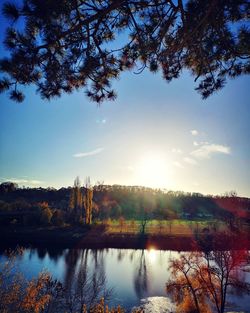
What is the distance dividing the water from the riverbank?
2.70m

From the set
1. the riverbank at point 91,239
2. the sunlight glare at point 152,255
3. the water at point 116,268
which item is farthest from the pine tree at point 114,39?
the riverbank at point 91,239

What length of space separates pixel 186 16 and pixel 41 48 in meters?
2.54

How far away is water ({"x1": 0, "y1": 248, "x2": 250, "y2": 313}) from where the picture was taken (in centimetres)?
1980

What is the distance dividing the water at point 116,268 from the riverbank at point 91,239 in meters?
2.70

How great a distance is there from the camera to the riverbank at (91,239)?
36.0 meters

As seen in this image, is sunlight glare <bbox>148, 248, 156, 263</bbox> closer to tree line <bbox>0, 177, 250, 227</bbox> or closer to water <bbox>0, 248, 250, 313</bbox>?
water <bbox>0, 248, 250, 313</bbox>

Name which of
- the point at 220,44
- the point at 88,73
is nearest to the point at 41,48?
the point at 88,73

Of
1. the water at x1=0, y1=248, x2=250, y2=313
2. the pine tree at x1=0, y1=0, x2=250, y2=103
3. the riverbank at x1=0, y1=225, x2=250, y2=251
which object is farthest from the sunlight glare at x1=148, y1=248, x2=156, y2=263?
the pine tree at x1=0, y1=0, x2=250, y2=103

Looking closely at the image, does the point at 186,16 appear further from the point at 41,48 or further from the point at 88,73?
the point at 41,48

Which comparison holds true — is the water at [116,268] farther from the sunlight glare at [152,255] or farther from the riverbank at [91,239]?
the riverbank at [91,239]

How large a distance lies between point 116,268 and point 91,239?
39.4ft

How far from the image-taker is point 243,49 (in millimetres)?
4906

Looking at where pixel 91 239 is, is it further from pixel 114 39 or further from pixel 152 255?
pixel 114 39

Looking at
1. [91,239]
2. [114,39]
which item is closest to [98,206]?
[91,239]
